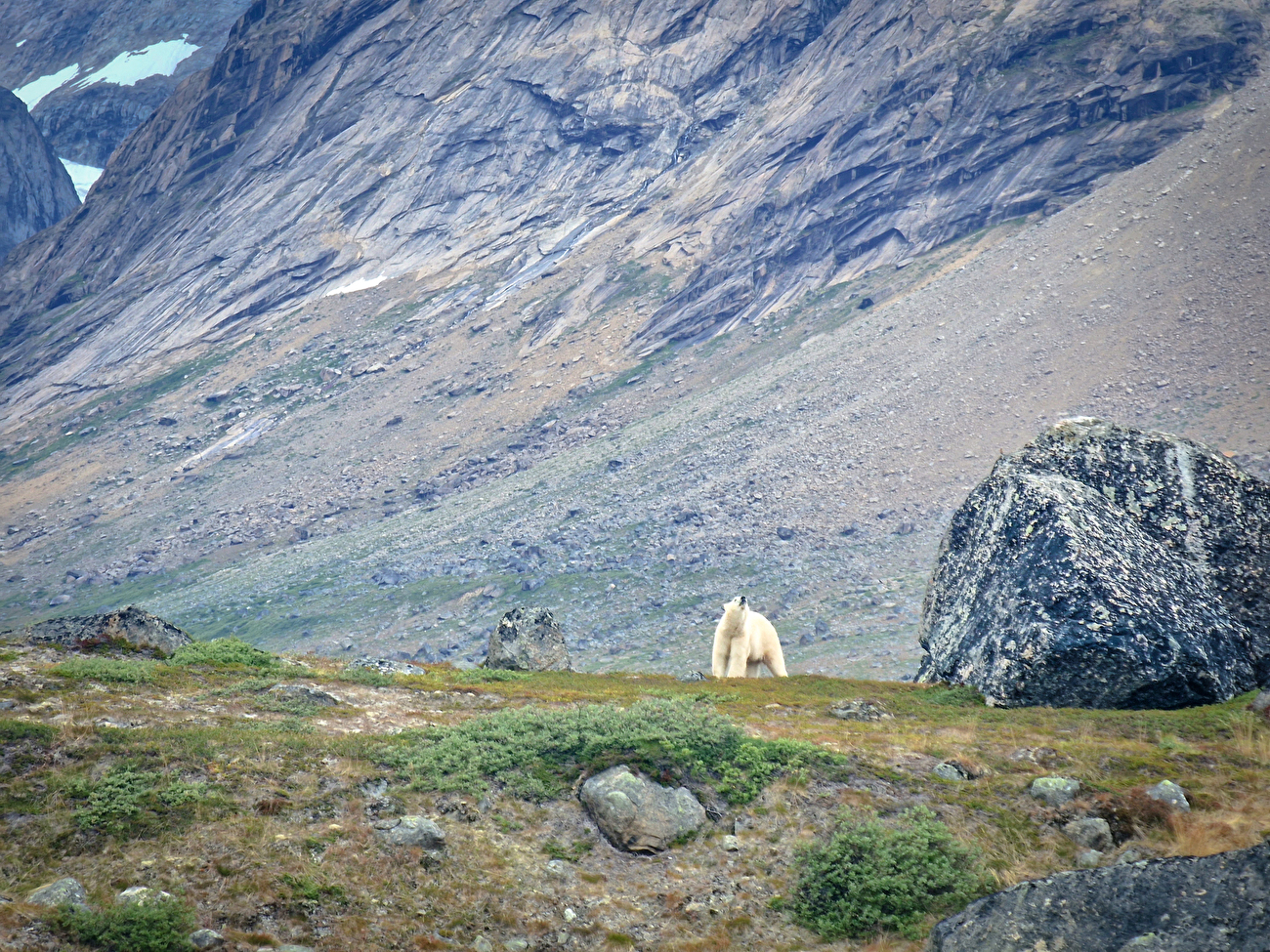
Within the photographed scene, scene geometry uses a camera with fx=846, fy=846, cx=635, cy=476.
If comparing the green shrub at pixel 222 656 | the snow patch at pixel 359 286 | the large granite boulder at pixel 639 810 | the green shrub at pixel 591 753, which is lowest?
the large granite boulder at pixel 639 810

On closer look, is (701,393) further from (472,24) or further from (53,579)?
(472,24)

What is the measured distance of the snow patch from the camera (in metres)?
156

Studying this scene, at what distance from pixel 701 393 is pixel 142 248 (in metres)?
144

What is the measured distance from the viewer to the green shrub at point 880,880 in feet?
29.4

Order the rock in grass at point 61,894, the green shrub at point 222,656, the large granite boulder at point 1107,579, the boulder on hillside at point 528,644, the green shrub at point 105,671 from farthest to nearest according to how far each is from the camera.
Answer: the boulder on hillside at point 528,644, the green shrub at point 222,656, the green shrub at point 105,671, the large granite boulder at point 1107,579, the rock in grass at point 61,894

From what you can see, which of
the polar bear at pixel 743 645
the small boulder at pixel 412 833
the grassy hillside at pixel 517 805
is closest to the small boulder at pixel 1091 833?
the grassy hillside at pixel 517 805

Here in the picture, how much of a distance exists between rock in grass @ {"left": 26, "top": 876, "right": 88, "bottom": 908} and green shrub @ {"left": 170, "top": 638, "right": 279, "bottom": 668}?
1086 centimetres

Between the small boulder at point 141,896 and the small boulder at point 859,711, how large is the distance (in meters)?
11.4

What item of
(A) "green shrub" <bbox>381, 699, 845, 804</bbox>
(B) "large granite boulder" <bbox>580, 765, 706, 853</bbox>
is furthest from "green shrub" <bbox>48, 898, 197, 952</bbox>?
(B) "large granite boulder" <bbox>580, 765, 706, 853</bbox>

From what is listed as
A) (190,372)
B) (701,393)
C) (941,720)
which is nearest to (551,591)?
(701,393)

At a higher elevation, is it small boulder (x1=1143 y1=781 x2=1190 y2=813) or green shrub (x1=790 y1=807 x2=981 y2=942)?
small boulder (x1=1143 y1=781 x2=1190 y2=813)

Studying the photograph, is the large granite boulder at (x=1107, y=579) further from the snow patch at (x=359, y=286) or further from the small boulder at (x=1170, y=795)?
the snow patch at (x=359, y=286)

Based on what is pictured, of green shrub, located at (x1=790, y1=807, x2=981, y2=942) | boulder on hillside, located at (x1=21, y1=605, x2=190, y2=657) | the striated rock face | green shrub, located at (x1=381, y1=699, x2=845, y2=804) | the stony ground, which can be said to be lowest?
green shrub, located at (x1=790, y1=807, x2=981, y2=942)

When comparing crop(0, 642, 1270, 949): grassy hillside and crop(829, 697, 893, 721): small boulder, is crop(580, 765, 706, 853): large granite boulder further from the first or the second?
crop(829, 697, 893, 721): small boulder
